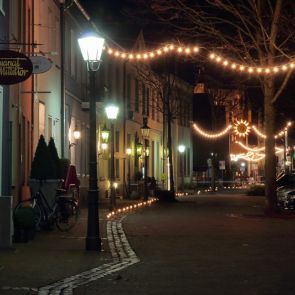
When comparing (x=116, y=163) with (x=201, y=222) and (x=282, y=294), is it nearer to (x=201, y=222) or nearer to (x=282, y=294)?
(x=201, y=222)

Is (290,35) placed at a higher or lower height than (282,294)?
higher

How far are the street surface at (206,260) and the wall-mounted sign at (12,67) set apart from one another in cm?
395

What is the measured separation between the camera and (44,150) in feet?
65.3

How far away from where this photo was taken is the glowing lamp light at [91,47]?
15219 millimetres

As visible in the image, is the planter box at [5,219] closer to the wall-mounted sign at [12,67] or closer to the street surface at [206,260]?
the wall-mounted sign at [12,67]

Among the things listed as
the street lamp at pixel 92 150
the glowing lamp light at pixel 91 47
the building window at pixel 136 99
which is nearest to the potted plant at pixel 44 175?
the street lamp at pixel 92 150

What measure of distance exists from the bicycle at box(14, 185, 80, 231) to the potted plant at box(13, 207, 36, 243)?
2.01 meters

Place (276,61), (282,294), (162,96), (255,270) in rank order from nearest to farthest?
1. (282,294)
2. (255,270)
3. (276,61)
4. (162,96)

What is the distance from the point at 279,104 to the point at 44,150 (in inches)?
995

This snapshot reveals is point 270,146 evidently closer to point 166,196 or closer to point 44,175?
point 44,175

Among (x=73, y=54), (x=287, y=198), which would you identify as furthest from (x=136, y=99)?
(x=287, y=198)

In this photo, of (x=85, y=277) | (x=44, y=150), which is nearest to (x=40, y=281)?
(x=85, y=277)

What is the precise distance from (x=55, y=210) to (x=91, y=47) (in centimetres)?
564

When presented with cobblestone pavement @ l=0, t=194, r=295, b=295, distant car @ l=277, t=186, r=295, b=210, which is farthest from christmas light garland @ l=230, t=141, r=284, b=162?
cobblestone pavement @ l=0, t=194, r=295, b=295
